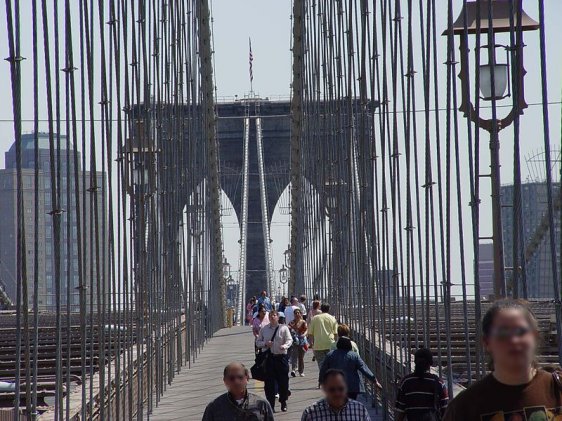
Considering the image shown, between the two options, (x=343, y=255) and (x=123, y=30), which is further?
(x=343, y=255)

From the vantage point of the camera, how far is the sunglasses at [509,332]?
289cm

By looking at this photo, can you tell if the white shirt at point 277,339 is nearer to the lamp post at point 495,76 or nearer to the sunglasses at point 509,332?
the lamp post at point 495,76

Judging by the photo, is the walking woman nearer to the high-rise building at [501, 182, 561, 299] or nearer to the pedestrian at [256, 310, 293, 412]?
the pedestrian at [256, 310, 293, 412]

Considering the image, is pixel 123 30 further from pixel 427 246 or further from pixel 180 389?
pixel 180 389

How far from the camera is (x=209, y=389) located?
47.0ft

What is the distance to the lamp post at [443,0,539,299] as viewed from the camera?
6.47 m

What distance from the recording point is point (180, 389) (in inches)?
579

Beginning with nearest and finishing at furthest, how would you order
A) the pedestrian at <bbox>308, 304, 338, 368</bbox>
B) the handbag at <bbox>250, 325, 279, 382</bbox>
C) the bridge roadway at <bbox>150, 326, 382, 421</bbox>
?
the bridge roadway at <bbox>150, 326, 382, 421</bbox> → the handbag at <bbox>250, 325, 279, 382</bbox> → the pedestrian at <bbox>308, 304, 338, 368</bbox>

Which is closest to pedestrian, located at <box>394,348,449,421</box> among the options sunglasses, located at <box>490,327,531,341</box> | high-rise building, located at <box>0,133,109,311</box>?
high-rise building, located at <box>0,133,109,311</box>

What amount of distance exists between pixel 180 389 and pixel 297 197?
2454 centimetres

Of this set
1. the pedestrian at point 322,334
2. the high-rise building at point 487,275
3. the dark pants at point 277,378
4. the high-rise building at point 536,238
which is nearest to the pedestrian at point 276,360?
the dark pants at point 277,378

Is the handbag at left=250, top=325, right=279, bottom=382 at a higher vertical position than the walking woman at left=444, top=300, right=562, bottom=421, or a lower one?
lower

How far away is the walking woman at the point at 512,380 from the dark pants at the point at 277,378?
362 inches

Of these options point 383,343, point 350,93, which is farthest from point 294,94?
point 383,343
